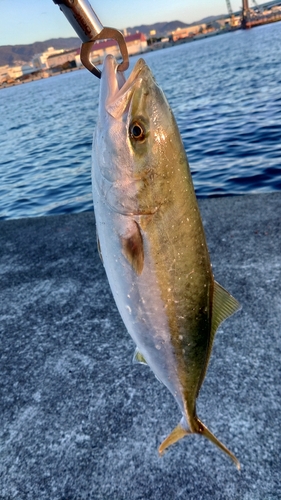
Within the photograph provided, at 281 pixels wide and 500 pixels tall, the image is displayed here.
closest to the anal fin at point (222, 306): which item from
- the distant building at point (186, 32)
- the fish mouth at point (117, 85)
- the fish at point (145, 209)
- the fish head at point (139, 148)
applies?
the fish at point (145, 209)

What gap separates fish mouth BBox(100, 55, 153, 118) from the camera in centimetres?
158

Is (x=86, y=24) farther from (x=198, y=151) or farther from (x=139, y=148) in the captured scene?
(x=198, y=151)

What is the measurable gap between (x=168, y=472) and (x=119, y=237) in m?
1.73

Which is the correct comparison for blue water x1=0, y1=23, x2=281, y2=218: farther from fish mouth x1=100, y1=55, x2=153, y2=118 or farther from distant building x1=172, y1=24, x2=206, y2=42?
distant building x1=172, y1=24, x2=206, y2=42

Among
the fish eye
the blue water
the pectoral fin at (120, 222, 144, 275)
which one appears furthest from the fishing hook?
the blue water

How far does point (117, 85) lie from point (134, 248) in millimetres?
626

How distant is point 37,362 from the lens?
3.78 meters

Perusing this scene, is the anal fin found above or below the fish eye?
below

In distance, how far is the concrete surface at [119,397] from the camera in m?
2.62

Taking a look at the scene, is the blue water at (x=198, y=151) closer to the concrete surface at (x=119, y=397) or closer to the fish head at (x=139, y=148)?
the concrete surface at (x=119, y=397)

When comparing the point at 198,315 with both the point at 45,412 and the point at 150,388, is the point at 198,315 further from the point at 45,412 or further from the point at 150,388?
the point at 45,412

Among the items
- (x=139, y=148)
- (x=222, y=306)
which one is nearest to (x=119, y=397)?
(x=222, y=306)

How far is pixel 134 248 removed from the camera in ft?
5.53

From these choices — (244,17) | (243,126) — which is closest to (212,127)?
(243,126)
